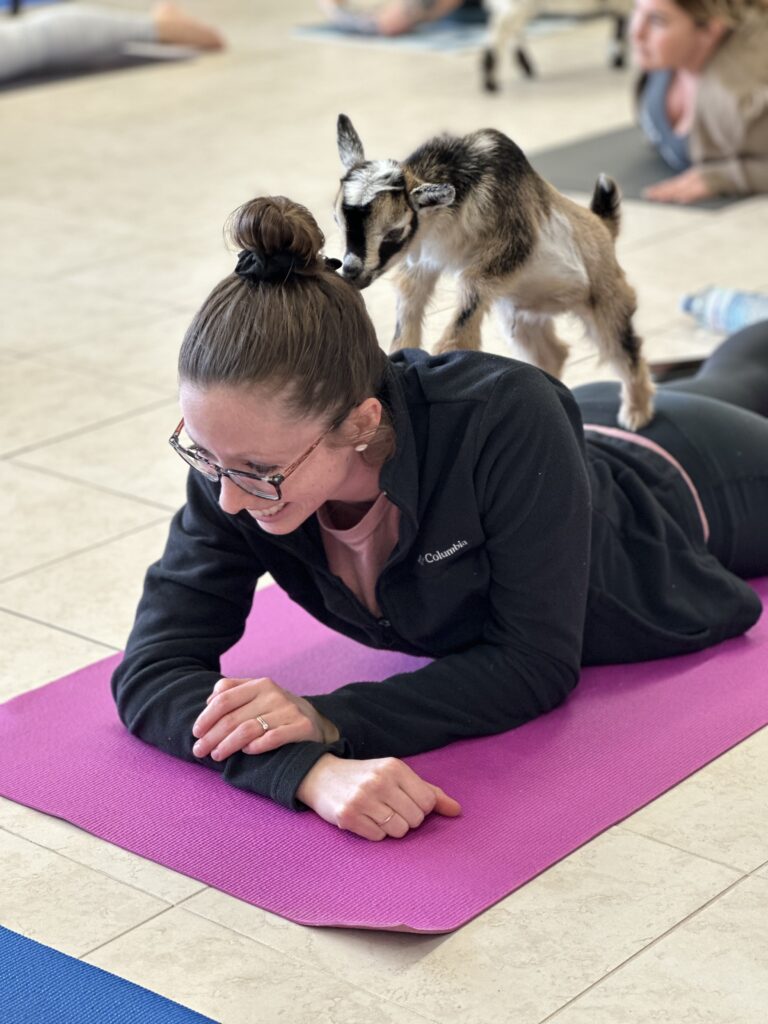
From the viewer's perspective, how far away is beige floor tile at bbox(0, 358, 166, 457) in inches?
131

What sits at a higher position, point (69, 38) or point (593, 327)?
point (593, 327)

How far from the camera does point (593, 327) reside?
2.01 m

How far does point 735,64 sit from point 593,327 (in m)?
3.10

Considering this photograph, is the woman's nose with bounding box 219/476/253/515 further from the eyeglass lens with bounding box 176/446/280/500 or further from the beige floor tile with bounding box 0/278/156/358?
the beige floor tile with bounding box 0/278/156/358

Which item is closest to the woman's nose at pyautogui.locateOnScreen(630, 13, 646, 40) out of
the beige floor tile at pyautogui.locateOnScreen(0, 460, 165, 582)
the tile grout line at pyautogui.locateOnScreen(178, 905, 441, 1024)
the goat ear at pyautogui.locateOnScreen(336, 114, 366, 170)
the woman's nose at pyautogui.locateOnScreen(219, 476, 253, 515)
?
the beige floor tile at pyautogui.locateOnScreen(0, 460, 165, 582)

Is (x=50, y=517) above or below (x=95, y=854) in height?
below

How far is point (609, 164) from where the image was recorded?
5.30 m

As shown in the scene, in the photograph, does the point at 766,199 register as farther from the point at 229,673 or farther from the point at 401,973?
the point at 401,973

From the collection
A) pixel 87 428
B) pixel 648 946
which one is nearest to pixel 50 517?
pixel 87 428

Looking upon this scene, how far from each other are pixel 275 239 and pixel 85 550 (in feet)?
4.04

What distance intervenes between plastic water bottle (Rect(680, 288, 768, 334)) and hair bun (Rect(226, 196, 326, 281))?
6.64 feet

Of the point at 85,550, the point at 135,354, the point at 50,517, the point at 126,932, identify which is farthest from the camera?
the point at 135,354

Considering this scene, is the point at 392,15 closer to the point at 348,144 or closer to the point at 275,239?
the point at 348,144

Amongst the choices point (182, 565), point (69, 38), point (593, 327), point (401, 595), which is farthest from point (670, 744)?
point (69, 38)
